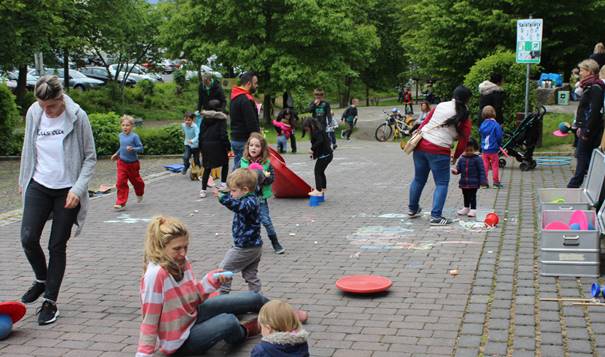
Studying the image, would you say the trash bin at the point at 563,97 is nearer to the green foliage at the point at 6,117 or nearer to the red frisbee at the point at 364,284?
the green foliage at the point at 6,117

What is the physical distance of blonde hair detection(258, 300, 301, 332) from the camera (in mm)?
4027

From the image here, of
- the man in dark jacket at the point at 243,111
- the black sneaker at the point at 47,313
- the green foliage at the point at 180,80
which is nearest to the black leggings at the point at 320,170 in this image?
the man in dark jacket at the point at 243,111

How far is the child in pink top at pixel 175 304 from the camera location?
4633 mm

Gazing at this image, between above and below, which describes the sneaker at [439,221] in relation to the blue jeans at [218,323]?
below

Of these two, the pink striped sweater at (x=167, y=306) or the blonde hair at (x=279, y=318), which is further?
the pink striped sweater at (x=167, y=306)

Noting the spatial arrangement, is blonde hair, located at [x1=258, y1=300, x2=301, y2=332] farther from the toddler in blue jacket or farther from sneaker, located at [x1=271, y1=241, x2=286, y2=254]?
the toddler in blue jacket

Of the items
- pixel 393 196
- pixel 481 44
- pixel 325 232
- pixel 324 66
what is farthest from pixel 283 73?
pixel 325 232

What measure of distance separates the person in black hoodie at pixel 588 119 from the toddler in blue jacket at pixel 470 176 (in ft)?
4.80

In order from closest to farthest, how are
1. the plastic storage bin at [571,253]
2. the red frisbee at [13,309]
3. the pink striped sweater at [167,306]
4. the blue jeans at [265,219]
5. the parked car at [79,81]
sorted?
the pink striped sweater at [167,306] < the red frisbee at [13,309] < the plastic storage bin at [571,253] < the blue jeans at [265,219] < the parked car at [79,81]

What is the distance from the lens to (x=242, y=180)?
5676 millimetres

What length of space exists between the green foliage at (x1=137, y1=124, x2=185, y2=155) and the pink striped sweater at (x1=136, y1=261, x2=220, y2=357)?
46.7 ft

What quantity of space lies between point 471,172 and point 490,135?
2.63 metres

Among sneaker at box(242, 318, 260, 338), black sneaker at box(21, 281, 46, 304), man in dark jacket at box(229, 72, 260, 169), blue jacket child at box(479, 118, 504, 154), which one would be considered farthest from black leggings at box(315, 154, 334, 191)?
sneaker at box(242, 318, 260, 338)

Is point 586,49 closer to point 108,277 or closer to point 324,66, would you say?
point 324,66
